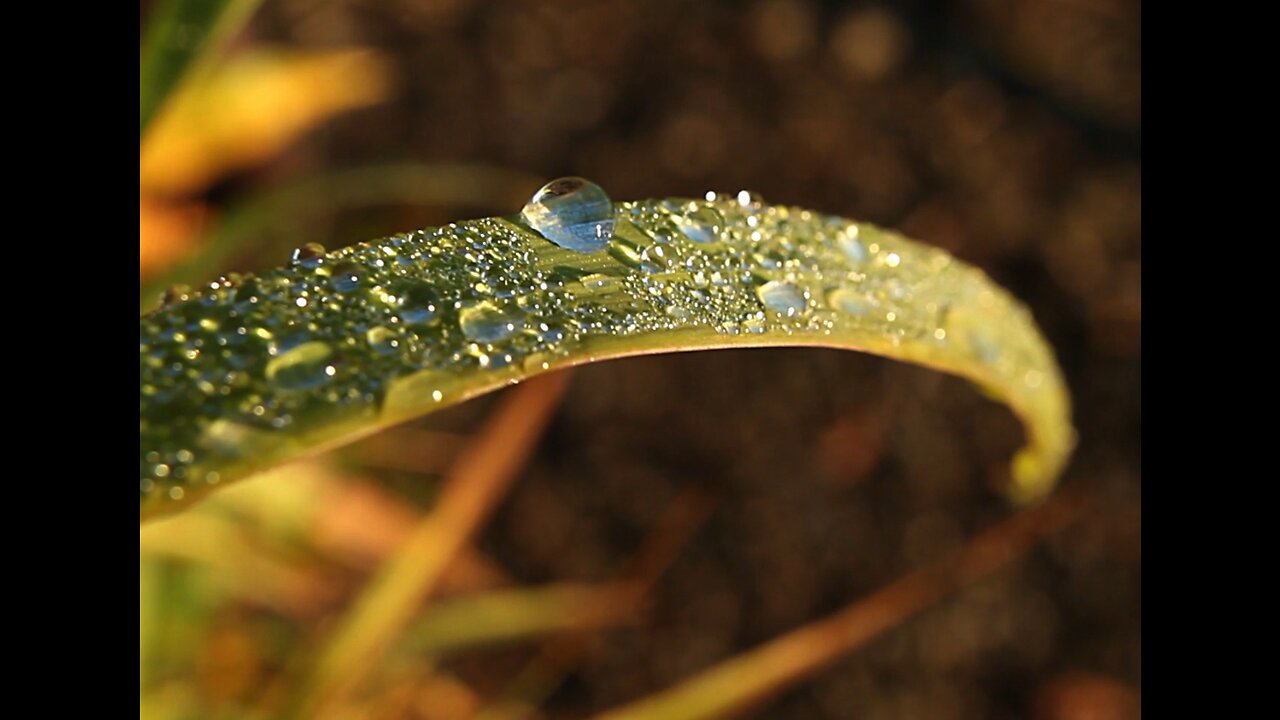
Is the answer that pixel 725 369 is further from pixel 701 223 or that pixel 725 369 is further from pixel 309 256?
pixel 309 256

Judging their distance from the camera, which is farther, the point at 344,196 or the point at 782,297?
the point at 344,196

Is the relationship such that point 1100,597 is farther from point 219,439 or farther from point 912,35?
point 219,439

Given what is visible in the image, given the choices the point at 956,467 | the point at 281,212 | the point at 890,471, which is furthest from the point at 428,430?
the point at 956,467

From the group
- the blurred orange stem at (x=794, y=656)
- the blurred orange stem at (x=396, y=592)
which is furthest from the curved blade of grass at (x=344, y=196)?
the blurred orange stem at (x=794, y=656)

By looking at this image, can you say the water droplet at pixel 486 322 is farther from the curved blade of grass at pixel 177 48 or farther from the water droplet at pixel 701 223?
the curved blade of grass at pixel 177 48

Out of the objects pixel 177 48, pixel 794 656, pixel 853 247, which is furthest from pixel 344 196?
pixel 853 247
